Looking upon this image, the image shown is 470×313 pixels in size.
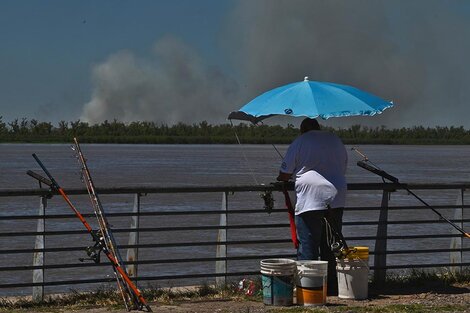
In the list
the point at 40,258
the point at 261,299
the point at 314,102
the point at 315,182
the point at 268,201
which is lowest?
the point at 261,299

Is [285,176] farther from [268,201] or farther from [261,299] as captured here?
[261,299]

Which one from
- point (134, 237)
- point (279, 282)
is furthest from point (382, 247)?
point (134, 237)

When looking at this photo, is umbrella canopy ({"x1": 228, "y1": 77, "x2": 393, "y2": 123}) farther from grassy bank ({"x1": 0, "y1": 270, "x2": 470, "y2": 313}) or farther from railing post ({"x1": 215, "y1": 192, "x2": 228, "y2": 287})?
grassy bank ({"x1": 0, "y1": 270, "x2": 470, "y2": 313})

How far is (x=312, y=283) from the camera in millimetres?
9781

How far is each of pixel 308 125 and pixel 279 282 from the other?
5.34 feet

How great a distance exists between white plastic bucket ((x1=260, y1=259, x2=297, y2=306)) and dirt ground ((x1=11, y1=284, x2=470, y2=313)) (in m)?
0.11

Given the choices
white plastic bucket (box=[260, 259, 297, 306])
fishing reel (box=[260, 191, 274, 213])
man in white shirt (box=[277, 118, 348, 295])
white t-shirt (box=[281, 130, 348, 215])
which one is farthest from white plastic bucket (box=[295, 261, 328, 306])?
fishing reel (box=[260, 191, 274, 213])

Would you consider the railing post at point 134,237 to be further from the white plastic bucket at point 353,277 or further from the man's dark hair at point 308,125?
the white plastic bucket at point 353,277

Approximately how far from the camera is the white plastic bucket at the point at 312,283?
9.77m

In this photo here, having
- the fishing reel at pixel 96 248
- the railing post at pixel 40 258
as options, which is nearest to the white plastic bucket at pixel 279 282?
the fishing reel at pixel 96 248

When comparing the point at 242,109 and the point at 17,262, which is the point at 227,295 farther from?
the point at 17,262

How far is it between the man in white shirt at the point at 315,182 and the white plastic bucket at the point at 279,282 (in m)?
0.48

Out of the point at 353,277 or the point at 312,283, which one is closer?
the point at 312,283

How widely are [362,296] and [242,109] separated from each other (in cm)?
224
